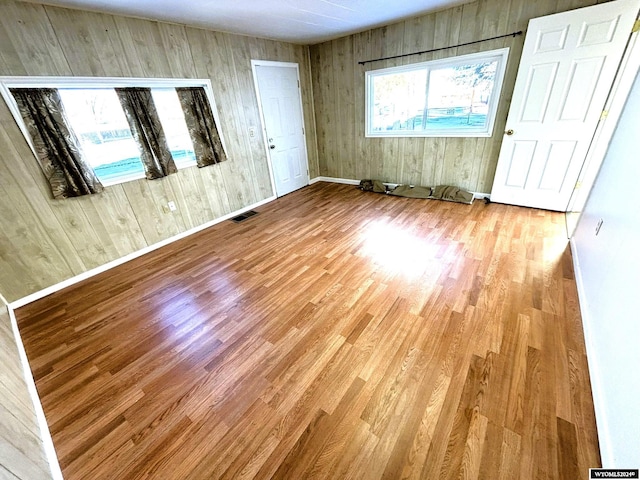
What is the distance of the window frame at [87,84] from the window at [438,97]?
105 inches

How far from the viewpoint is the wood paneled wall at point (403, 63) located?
3029 mm

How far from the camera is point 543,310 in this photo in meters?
1.83

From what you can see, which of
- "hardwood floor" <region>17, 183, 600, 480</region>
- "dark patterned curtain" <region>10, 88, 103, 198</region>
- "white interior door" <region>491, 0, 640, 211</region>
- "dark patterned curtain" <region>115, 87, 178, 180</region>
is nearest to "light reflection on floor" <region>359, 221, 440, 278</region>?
"hardwood floor" <region>17, 183, 600, 480</region>

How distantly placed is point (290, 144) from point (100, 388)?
165 inches

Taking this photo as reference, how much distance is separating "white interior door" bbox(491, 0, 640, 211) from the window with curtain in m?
3.93

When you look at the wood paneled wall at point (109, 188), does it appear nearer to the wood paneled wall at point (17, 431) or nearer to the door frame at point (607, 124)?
the wood paneled wall at point (17, 431)

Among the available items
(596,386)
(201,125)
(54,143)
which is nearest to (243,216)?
(201,125)

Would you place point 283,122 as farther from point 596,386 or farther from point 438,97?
point 596,386

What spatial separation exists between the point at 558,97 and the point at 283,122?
12.2ft

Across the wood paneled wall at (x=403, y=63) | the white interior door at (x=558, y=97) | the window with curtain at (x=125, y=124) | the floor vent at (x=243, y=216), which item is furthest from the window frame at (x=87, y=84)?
the white interior door at (x=558, y=97)

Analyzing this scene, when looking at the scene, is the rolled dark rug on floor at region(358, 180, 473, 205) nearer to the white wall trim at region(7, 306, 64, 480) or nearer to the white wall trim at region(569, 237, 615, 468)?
the white wall trim at region(569, 237, 615, 468)

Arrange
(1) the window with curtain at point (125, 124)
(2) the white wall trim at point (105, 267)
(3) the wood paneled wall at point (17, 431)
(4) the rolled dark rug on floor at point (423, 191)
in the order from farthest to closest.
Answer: (4) the rolled dark rug on floor at point (423, 191) < (2) the white wall trim at point (105, 267) < (1) the window with curtain at point (125, 124) < (3) the wood paneled wall at point (17, 431)

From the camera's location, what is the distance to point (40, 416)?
139 centimetres

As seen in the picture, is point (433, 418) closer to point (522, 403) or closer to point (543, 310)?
point (522, 403)
